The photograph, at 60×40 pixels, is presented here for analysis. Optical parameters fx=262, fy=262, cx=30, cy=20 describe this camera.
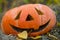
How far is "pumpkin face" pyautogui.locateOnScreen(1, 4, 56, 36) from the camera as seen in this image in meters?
3.75

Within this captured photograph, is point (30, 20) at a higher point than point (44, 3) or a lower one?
lower

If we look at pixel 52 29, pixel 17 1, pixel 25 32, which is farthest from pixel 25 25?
pixel 17 1

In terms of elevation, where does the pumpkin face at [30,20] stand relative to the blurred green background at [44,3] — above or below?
below

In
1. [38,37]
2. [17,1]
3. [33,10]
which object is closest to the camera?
[38,37]

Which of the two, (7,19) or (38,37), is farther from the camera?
(7,19)

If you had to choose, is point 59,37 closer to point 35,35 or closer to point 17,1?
point 35,35

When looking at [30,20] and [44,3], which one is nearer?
[30,20]

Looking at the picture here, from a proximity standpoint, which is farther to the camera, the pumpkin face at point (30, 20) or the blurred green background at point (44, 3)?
the blurred green background at point (44, 3)

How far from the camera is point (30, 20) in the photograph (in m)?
3.78

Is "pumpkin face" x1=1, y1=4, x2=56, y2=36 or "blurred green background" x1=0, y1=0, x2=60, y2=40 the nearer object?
"pumpkin face" x1=1, y1=4, x2=56, y2=36

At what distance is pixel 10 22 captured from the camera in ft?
12.7

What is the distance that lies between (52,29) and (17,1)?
309 cm

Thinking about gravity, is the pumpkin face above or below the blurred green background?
below

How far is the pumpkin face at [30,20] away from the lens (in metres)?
3.75
